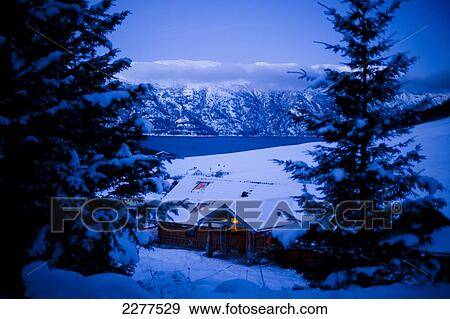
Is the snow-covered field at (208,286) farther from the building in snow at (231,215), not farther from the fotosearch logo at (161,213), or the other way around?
the building in snow at (231,215)

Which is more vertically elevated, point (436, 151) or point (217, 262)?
point (436, 151)

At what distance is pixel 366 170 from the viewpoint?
385 centimetres

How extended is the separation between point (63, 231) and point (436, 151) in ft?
27.9

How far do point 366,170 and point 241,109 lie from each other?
9.82 meters

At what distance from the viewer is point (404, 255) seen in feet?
12.8

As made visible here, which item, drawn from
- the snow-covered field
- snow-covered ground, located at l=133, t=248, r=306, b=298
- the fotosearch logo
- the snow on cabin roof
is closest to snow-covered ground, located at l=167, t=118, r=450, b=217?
the snow-covered field

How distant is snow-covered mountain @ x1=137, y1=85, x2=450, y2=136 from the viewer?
14.9 feet

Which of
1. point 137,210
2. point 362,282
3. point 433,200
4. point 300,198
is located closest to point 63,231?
point 137,210

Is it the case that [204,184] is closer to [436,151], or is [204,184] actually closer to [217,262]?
[217,262]

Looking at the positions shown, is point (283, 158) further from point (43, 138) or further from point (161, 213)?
point (43, 138)

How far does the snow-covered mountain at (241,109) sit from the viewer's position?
454 centimetres

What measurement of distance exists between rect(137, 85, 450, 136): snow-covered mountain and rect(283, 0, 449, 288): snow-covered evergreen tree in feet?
1.21

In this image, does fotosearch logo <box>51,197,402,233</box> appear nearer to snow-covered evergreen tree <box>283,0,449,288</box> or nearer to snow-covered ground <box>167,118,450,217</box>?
snow-covered evergreen tree <box>283,0,449,288</box>
